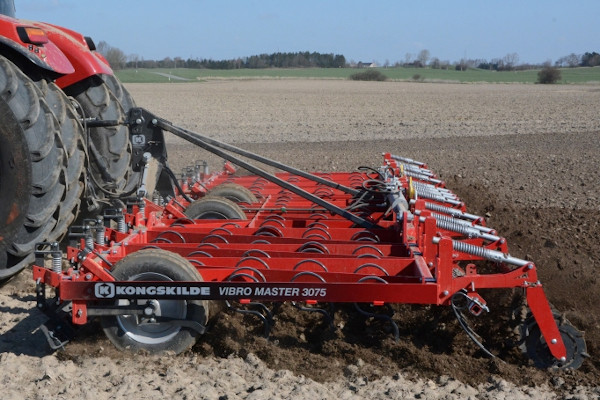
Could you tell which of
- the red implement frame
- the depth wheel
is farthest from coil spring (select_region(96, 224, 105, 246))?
the depth wheel

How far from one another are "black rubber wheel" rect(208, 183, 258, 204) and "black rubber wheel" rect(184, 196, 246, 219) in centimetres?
47

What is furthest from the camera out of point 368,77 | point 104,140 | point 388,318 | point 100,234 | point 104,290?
point 368,77

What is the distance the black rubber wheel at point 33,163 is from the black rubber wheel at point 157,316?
2.03 ft

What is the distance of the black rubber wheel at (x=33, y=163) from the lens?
398 cm

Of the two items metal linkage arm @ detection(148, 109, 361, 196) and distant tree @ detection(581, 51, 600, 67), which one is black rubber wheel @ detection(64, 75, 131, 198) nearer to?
metal linkage arm @ detection(148, 109, 361, 196)

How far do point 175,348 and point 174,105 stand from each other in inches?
819

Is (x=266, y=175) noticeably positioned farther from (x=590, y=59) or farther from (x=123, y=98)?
(x=590, y=59)

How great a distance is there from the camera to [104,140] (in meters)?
5.74

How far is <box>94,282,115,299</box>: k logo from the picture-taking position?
3.56m

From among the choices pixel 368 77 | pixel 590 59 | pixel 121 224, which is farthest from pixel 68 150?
pixel 590 59

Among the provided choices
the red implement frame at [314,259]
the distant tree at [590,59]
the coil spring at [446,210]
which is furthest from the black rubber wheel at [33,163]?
the distant tree at [590,59]

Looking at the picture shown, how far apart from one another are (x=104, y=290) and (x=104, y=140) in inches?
94.5

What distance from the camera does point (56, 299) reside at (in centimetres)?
370

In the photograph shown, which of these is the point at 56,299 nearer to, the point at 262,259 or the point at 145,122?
the point at 262,259
